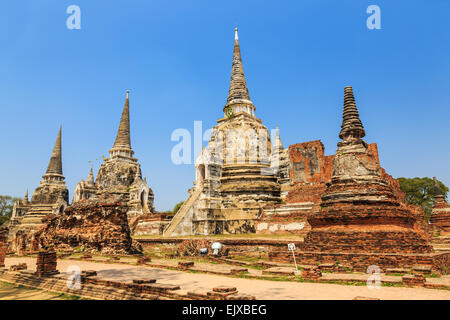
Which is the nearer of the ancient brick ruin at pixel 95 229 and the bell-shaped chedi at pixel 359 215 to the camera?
the bell-shaped chedi at pixel 359 215

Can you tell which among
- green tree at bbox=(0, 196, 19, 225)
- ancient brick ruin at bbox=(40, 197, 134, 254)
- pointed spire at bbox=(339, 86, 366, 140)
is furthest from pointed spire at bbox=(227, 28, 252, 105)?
green tree at bbox=(0, 196, 19, 225)

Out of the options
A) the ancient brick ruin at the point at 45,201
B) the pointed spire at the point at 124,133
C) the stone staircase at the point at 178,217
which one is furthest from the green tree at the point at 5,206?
the stone staircase at the point at 178,217

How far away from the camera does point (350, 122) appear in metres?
12.9

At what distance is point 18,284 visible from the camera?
8492 mm

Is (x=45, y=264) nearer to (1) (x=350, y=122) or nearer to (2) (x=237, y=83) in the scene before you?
(1) (x=350, y=122)

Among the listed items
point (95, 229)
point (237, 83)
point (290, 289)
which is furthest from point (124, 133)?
point (290, 289)

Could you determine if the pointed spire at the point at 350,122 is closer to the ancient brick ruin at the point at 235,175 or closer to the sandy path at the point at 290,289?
the sandy path at the point at 290,289

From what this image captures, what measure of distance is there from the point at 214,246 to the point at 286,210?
8999mm

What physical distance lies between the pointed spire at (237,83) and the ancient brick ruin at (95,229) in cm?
1994

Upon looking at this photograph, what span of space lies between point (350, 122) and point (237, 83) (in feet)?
71.3

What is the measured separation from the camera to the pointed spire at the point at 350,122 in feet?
41.8
